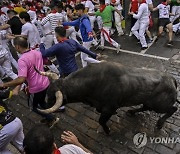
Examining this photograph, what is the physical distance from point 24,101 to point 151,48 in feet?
18.2

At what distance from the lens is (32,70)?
524 cm

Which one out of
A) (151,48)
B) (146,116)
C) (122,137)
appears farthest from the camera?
(151,48)

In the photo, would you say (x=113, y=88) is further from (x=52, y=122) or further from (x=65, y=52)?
(x=52, y=122)

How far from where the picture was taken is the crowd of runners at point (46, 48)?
4.18m

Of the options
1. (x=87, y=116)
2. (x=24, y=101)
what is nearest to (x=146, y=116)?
(x=87, y=116)

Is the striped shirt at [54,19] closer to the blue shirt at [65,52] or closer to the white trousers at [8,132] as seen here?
the blue shirt at [65,52]

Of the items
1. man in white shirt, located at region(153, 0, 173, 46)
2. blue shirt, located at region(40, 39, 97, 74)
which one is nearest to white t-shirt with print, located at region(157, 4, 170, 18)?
man in white shirt, located at region(153, 0, 173, 46)

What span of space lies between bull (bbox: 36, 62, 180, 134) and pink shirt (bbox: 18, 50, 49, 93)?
466 mm

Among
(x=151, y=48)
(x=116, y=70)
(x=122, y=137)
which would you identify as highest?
(x=116, y=70)

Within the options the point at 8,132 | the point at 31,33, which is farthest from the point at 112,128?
the point at 31,33

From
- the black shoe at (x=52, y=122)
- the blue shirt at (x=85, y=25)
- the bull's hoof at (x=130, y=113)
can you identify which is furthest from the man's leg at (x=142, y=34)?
the black shoe at (x=52, y=122)

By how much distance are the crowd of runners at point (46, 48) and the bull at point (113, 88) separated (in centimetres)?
67

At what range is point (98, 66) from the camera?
16.8ft

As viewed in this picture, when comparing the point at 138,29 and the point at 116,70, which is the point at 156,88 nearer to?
the point at 116,70
